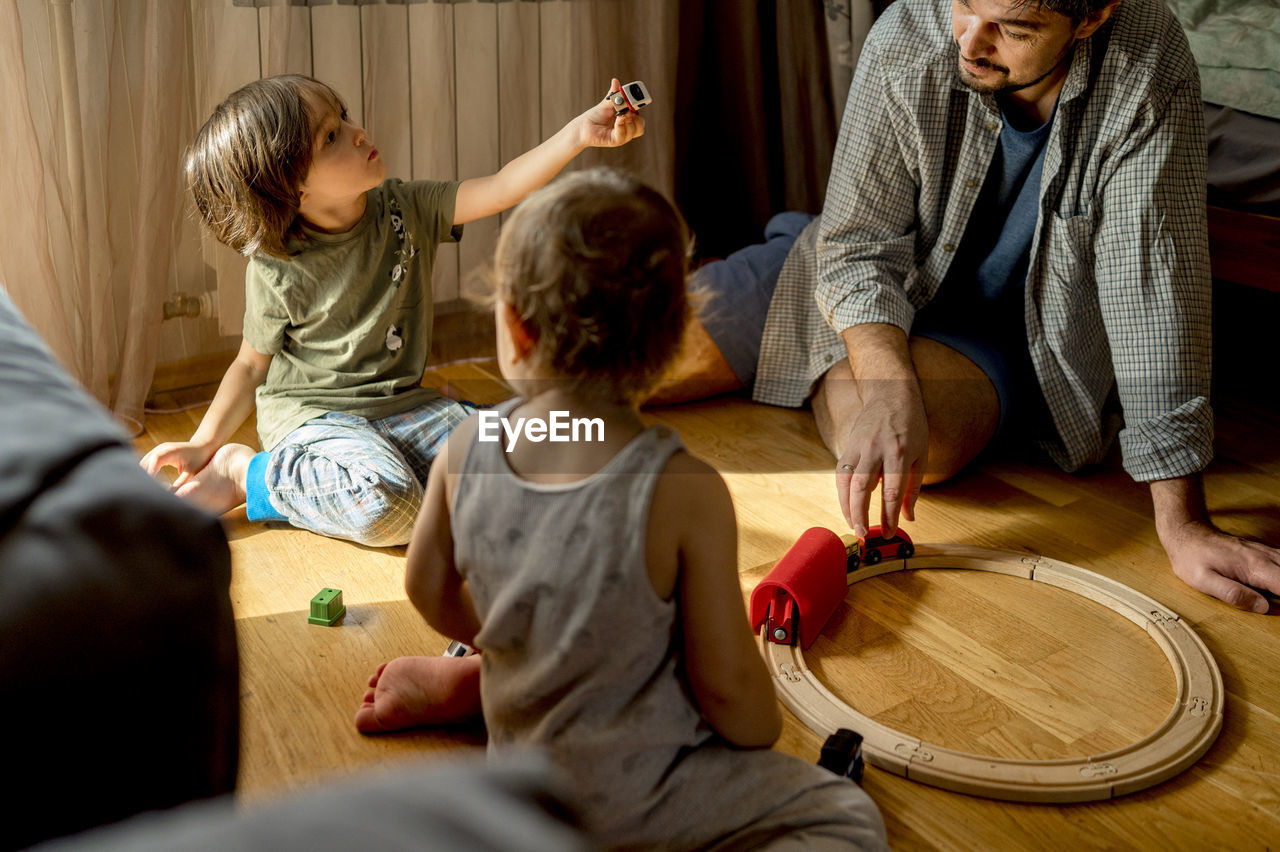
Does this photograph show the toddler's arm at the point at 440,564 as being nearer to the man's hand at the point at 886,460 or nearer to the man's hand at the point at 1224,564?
the man's hand at the point at 886,460

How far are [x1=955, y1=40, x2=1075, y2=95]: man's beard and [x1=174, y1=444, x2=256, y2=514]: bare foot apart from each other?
1113 mm

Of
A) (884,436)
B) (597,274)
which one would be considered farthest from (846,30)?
(597,274)

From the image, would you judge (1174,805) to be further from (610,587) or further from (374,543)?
(374,543)

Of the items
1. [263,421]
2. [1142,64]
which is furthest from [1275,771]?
[263,421]

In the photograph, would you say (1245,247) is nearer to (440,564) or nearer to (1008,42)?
(1008,42)

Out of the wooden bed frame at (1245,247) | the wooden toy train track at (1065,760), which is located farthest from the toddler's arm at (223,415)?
the wooden bed frame at (1245,247)

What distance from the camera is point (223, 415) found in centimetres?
156

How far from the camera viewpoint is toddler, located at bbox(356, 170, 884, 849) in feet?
2.58

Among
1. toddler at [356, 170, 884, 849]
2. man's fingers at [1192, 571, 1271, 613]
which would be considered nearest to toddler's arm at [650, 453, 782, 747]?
toddler at [356, 170, 884, 849]

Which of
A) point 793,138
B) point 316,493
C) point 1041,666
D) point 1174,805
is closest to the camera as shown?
point 1174,805

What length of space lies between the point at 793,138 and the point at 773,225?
12.3 inches

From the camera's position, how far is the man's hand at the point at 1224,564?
137cm

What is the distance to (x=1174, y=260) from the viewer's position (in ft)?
4.95

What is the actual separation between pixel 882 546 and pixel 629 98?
646 mm
